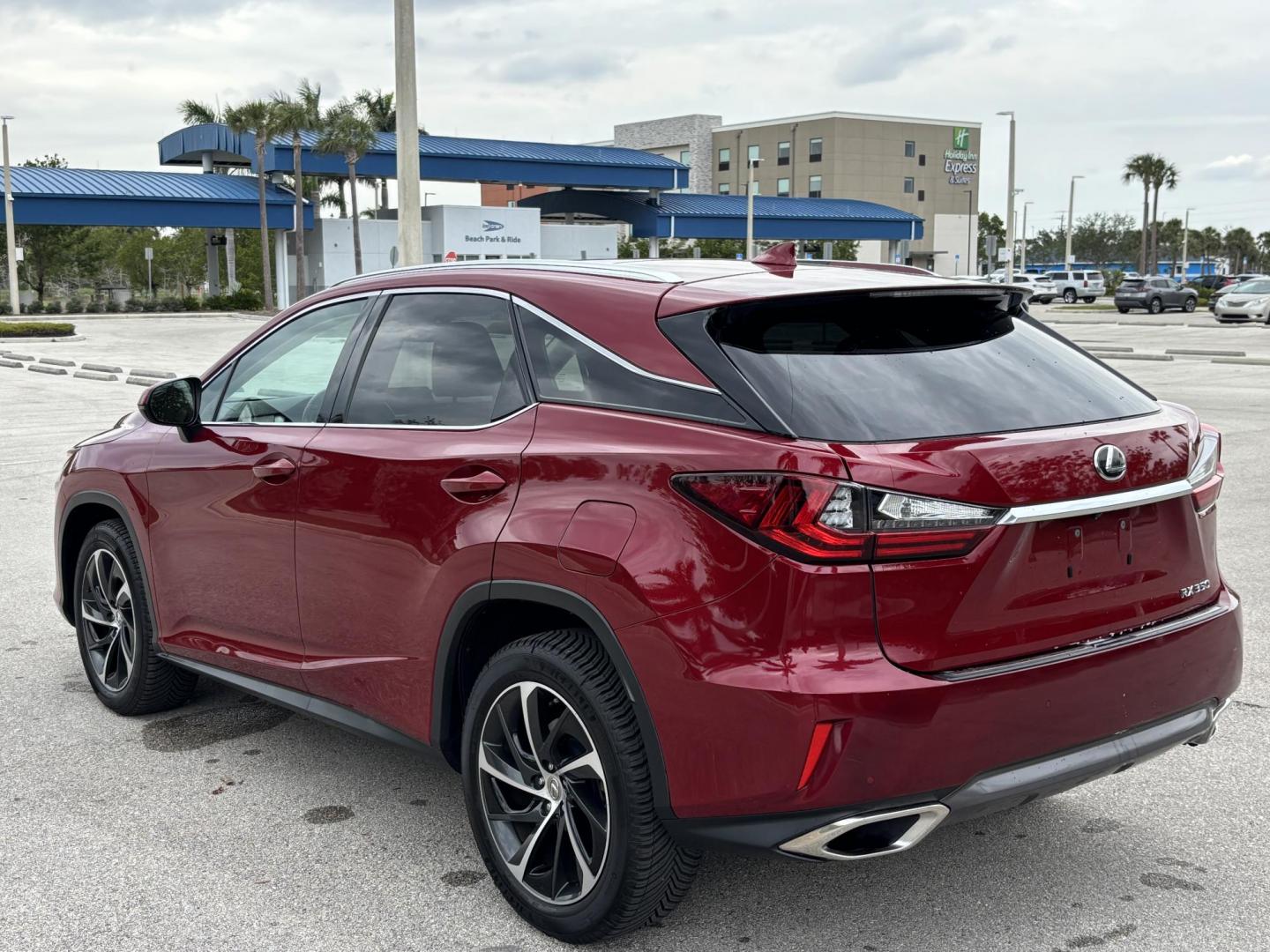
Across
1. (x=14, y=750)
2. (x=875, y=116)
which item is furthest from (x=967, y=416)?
(x=875, y=116)

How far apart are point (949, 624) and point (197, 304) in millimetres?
59845

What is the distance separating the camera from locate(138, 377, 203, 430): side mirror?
4469mm

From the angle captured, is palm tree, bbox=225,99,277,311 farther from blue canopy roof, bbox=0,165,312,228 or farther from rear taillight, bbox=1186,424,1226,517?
rear taillight, bbox=1186,424,1226,517

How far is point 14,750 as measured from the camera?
4.76m

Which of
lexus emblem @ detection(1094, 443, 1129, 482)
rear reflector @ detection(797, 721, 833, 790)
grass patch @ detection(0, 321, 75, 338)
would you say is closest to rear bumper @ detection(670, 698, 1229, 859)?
rear reflector @ detection(797, 721, 833, 790)

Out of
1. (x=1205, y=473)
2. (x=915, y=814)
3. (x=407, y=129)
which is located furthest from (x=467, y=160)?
(x=915, y=814)

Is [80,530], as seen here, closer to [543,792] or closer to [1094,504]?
[543,792]

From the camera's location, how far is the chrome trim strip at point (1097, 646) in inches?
112

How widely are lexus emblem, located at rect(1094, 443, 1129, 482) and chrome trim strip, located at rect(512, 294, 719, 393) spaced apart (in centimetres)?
91

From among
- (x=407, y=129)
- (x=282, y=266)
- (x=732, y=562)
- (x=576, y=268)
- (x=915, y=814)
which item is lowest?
(x=915, y=814)

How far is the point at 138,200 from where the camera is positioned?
5159 centimetres

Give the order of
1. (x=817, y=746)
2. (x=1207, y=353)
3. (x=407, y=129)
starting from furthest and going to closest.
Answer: (x=1207, y=353) < (x=407, y=129) < (x=817, y=746)

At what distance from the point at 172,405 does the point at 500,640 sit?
171 centimetres

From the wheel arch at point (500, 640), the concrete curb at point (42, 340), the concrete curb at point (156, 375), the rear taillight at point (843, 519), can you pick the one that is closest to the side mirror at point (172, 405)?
the wheel arch at point (500, 640)
